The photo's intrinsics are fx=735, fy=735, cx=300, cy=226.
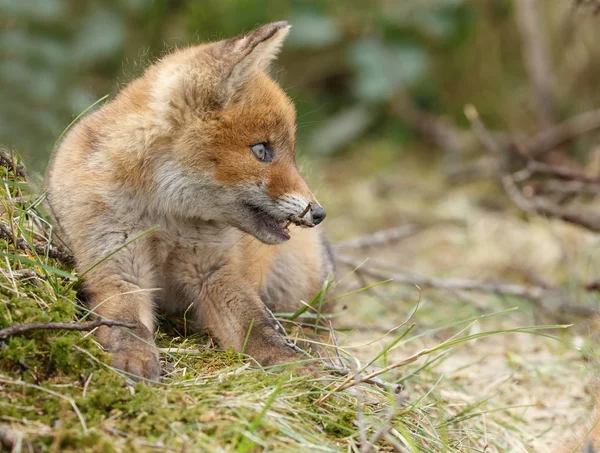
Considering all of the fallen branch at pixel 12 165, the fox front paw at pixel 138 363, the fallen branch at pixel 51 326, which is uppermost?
the fallen branch at pixel 12 165

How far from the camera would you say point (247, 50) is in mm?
3645

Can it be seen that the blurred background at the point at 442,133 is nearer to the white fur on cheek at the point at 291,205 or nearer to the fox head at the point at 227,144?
the fox head at the point at 227,144

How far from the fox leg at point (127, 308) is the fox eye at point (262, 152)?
2.56 ft

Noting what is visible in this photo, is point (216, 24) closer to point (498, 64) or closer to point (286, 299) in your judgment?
point (498, 64)

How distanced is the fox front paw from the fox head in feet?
2.71

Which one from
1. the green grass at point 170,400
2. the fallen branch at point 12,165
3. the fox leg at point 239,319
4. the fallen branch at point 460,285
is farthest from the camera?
the fallen branch at point 460,285

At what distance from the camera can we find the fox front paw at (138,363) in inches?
122

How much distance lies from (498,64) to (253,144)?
8.10 metres

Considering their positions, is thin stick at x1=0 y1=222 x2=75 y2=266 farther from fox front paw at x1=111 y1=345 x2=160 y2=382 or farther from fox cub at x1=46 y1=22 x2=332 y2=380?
fox front paw at x1=111 y1=345 x2=160 y2=382

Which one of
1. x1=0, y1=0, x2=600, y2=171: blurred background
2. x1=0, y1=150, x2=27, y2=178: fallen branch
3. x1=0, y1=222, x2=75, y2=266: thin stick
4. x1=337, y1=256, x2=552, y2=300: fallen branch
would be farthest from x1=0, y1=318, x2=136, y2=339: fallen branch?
x1=0, y1=0, x2=600, y2=171: blurred background

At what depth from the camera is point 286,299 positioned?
4.63 meters

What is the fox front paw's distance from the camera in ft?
10.2

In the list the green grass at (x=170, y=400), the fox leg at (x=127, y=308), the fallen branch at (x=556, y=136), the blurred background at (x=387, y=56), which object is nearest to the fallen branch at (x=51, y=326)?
the green grass at (x=170, y=400)

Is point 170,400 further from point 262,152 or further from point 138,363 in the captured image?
point 262,152
